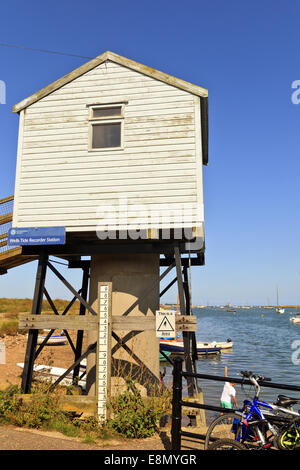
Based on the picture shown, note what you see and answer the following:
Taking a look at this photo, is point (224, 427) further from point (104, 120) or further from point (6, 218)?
point (104, 120)

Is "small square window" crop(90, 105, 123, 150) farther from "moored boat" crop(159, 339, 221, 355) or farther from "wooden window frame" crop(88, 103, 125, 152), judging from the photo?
"moored boat" crop(159, 339, 221, 355)

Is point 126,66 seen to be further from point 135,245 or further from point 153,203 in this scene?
point 135,245

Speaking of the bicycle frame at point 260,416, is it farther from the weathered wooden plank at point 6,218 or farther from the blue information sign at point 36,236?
the weathered wooden plank at point 6,218

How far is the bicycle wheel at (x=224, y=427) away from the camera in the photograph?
19.1 feet

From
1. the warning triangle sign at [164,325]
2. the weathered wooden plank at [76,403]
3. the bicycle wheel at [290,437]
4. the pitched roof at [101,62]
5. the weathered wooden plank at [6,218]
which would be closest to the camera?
the bicycle wheel at [290,437]

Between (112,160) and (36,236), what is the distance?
2704 millimetres

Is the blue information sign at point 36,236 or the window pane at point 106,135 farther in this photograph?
the window pane at point 106,135

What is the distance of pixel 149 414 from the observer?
7734 mm

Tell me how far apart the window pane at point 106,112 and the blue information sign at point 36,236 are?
10.4ft

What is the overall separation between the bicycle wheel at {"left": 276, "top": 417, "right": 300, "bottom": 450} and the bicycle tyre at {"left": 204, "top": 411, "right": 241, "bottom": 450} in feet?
2.04

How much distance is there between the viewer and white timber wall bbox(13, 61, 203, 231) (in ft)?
31.4

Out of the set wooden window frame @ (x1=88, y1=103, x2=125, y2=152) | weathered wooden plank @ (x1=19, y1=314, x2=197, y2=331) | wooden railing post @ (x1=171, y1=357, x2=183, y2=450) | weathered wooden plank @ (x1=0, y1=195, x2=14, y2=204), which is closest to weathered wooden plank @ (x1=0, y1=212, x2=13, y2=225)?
weathered wooden plank @ (x1=0, y1=195, x2=14, y2=204)

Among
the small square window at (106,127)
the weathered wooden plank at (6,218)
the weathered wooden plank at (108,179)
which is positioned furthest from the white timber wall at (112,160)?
the weathered wooden plank at (6,218)

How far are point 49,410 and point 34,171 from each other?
229 inches
